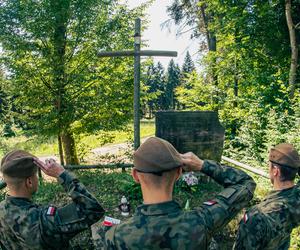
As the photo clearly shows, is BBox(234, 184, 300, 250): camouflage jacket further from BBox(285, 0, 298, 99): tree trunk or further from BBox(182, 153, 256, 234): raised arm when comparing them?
BBox(285, 0, 298, 99): tree trunk

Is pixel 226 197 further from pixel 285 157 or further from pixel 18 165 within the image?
pixel 18 165

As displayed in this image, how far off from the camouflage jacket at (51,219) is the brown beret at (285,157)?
152 cm

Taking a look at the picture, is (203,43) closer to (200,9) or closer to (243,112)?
(200,9)

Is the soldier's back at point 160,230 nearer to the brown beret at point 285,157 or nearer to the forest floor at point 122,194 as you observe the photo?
the brown beret at point 285,157

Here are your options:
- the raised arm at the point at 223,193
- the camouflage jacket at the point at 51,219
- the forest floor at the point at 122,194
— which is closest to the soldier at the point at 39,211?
the camouflage jacket at the point at 51,219

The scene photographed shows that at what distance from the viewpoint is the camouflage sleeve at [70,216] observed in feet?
7.09

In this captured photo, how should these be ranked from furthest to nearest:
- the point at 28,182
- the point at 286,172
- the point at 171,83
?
the point at 171,83 → the point at 286,172 → the point at 28,182

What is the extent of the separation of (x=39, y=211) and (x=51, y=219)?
0.14m

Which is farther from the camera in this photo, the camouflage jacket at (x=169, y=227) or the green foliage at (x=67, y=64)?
the green foliage at (x=67, y=64)

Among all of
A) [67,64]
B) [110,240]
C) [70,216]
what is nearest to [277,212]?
[110,240]

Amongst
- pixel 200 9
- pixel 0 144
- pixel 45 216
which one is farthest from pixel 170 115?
pixel 200 9

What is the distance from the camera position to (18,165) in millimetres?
2193

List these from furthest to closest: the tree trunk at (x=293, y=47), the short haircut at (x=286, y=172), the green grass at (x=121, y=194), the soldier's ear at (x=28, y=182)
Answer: the tree trunk at (x=293, y=47) → the green grass at (x=121, y=194) → the short haircut at (x=286, y=172) → the soldier's ear at (x=28, y=182)

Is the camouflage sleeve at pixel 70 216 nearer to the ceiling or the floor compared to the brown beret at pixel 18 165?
nearer to the floor
